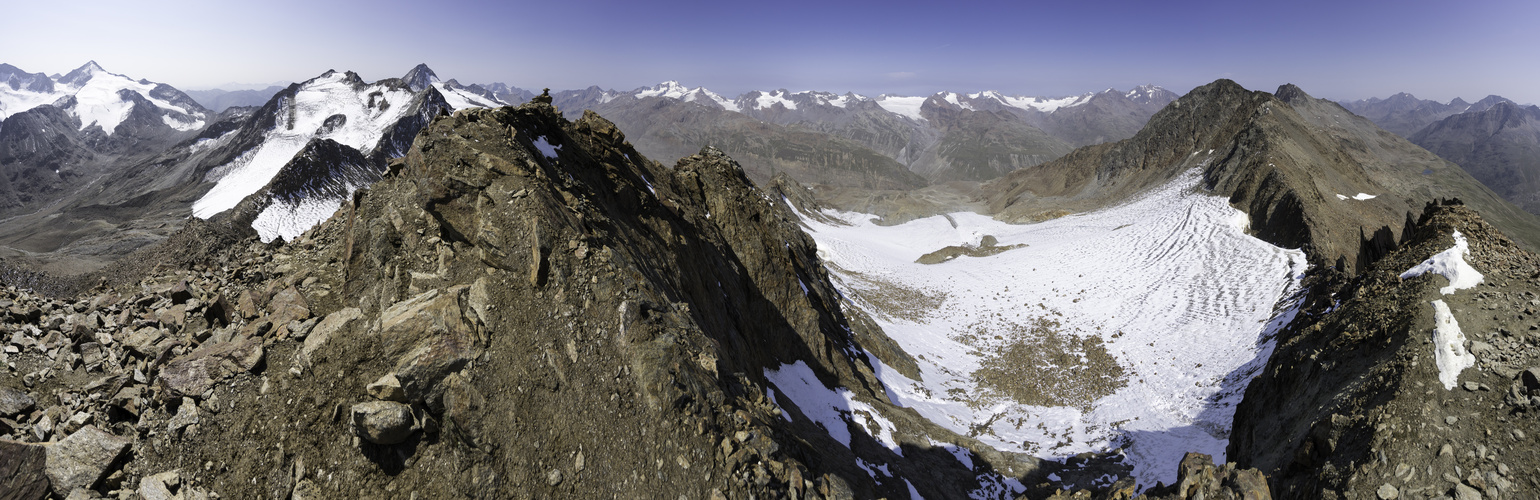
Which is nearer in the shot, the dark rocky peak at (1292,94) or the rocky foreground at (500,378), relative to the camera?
the rocky foreground at (500,378)

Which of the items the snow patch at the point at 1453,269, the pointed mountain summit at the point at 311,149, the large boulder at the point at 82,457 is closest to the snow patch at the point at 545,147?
the large boulder at the point at 82,457

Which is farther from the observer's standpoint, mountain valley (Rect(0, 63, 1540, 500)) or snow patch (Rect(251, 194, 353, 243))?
snow patch (Rect(251, 194, 353, 243))

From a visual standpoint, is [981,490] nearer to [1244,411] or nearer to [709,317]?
[1244,411]

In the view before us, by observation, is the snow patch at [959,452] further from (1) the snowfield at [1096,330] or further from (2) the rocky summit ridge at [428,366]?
(2) the rocky summit ridge at [428,366]

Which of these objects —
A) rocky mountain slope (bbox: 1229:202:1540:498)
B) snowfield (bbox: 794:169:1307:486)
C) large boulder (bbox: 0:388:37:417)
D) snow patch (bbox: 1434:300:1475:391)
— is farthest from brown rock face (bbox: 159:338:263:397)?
snow patch (bbox: 1434:300:1475:391)

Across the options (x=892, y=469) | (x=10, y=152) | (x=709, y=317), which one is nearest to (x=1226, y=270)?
(x=892, y=469)

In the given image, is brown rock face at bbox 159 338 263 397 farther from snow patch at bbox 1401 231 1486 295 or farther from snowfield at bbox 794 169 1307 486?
snow patch at bbox 1401 231 1486 295

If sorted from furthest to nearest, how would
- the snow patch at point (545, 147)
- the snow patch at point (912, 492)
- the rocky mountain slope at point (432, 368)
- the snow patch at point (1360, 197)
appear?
the snow patch at point (1360, 197) → the snow patch at point (912, 492) → the snow patch at point (545, 147) → the rocky mountain slope at point (432, 368)

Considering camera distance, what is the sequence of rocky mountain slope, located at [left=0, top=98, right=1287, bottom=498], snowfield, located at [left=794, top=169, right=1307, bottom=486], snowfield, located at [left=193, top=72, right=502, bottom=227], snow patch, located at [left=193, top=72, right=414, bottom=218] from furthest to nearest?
snow patch, located at [left=193, top=72, right=414, bottom=218], snowfield, located at [left=193, top=72, right=502, bottom=227], snowfield, located at [left=794, top=169, right=1307, bottom=486], rocky mountain slope, located at [left=0, top=98, right=1287, bottom=498]

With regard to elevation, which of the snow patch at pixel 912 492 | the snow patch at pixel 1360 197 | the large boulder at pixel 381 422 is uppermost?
the large boulder at pixel 381 422
